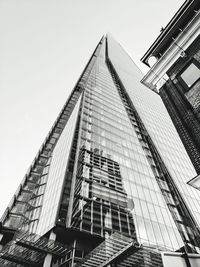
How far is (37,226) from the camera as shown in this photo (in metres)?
21.9

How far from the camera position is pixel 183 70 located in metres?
10.5

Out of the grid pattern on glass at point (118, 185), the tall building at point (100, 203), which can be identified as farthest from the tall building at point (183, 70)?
the grid pattern on glass at point (118, 185)

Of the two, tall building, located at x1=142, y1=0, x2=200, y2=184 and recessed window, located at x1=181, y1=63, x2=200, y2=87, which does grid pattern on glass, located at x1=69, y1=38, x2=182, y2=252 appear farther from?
recessed window, located at x1=181, y1=63, x2=200, y2=87

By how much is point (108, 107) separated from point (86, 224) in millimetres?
33794

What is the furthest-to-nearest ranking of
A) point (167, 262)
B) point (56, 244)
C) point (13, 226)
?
point (13, 226)
point (56, 244)
point (167, 262)

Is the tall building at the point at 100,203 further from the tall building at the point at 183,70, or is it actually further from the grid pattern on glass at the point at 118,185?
the tall building at the point at 183,70

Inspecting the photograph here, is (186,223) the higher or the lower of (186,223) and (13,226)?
the higher

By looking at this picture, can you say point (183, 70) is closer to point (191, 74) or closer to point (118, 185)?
point (191, 74)

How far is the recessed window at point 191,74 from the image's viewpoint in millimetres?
9594

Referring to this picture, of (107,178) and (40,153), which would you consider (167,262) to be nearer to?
(107,178)

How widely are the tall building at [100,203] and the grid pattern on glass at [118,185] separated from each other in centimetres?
12

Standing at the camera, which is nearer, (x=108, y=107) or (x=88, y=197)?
(x=88, y=197)

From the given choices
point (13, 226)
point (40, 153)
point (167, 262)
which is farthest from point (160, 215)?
point (167, 262)

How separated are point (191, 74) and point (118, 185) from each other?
61.9 feet
